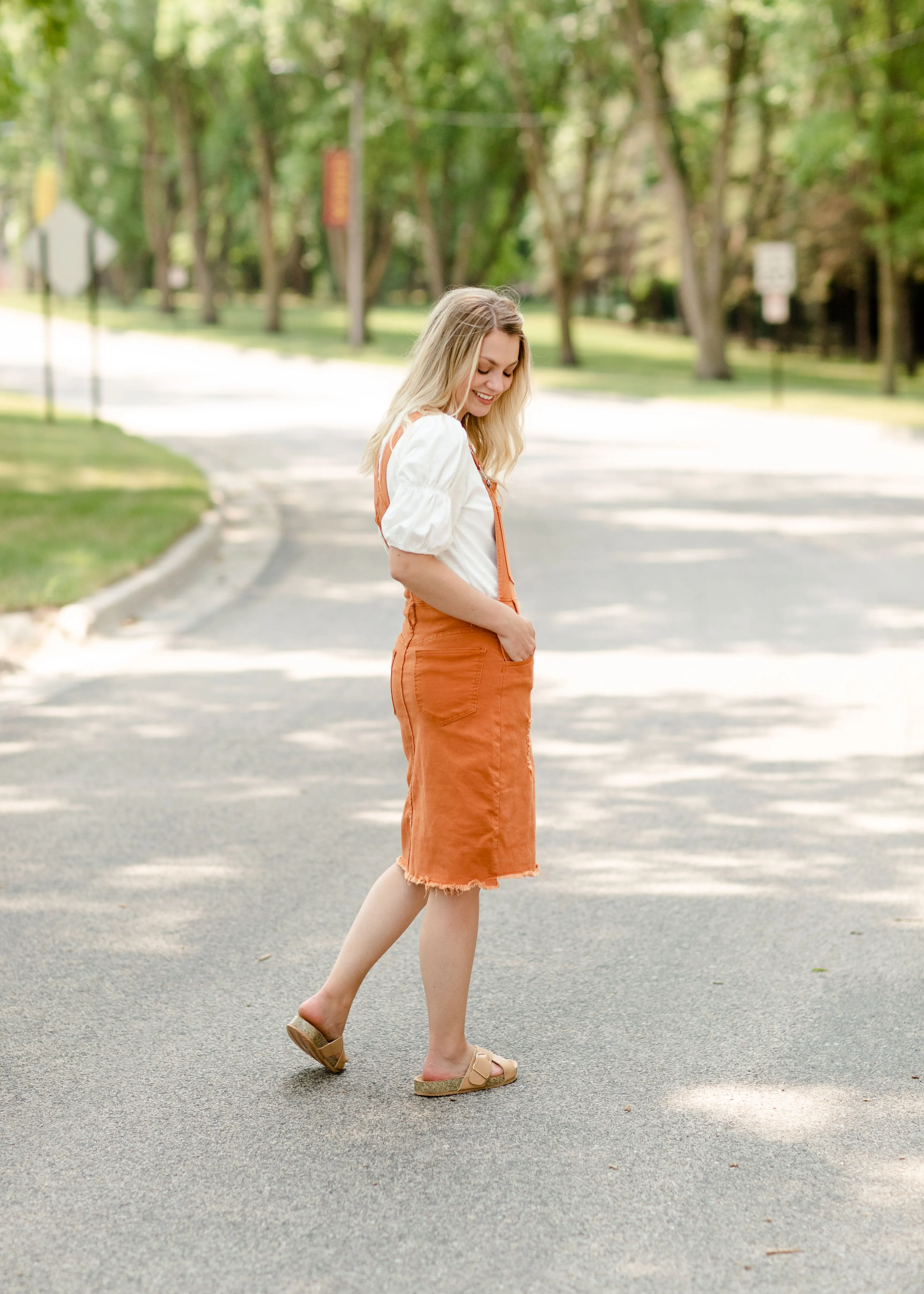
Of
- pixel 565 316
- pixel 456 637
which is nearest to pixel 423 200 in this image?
pixel 565 316

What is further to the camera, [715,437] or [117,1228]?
[715,437]

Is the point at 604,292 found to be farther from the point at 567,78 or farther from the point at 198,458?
the point at 198,458

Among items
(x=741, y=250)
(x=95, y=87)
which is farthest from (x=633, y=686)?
(x=95, y=87)

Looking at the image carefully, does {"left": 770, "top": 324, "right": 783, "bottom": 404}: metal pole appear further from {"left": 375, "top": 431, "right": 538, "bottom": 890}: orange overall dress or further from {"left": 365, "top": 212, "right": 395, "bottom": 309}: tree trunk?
{"left": 375, "top": 431, "right": 538, "bottom": 890}: orange overall dress

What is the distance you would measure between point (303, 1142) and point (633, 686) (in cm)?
487

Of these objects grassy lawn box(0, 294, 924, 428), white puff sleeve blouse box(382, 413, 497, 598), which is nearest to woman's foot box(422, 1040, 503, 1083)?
white puff sleeve blouse box(382, 413, 497, 598)

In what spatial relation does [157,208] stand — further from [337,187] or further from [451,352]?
[451,352]

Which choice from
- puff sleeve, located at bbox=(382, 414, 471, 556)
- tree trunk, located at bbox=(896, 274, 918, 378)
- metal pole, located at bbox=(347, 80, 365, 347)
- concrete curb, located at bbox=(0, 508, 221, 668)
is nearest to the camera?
puff sleeve, located at bbox=(382, 414, 471, 556)

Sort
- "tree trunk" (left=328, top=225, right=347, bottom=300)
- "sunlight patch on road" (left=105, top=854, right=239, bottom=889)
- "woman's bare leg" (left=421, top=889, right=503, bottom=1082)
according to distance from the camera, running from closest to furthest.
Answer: "woman's bare leg" (left=421, top=889, right=503, bottom=1082)
"sunlight patch on road" (left=105, top=854, right=239, bottom=889)
"tree trunk" (left=328, top=225, right=347, bottom=300)

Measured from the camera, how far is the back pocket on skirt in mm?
3639

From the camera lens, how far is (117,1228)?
10.6 feet

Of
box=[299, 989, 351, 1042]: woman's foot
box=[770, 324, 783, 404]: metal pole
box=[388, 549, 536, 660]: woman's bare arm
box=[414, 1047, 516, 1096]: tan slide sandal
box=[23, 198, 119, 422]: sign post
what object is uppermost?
box=[23, 198, 119, 422]: sign post

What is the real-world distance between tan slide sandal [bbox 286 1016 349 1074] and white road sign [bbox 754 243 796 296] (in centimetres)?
2630

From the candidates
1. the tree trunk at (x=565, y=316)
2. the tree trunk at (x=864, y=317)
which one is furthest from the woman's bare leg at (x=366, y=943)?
the tree trunk at (x=864, y=317)
